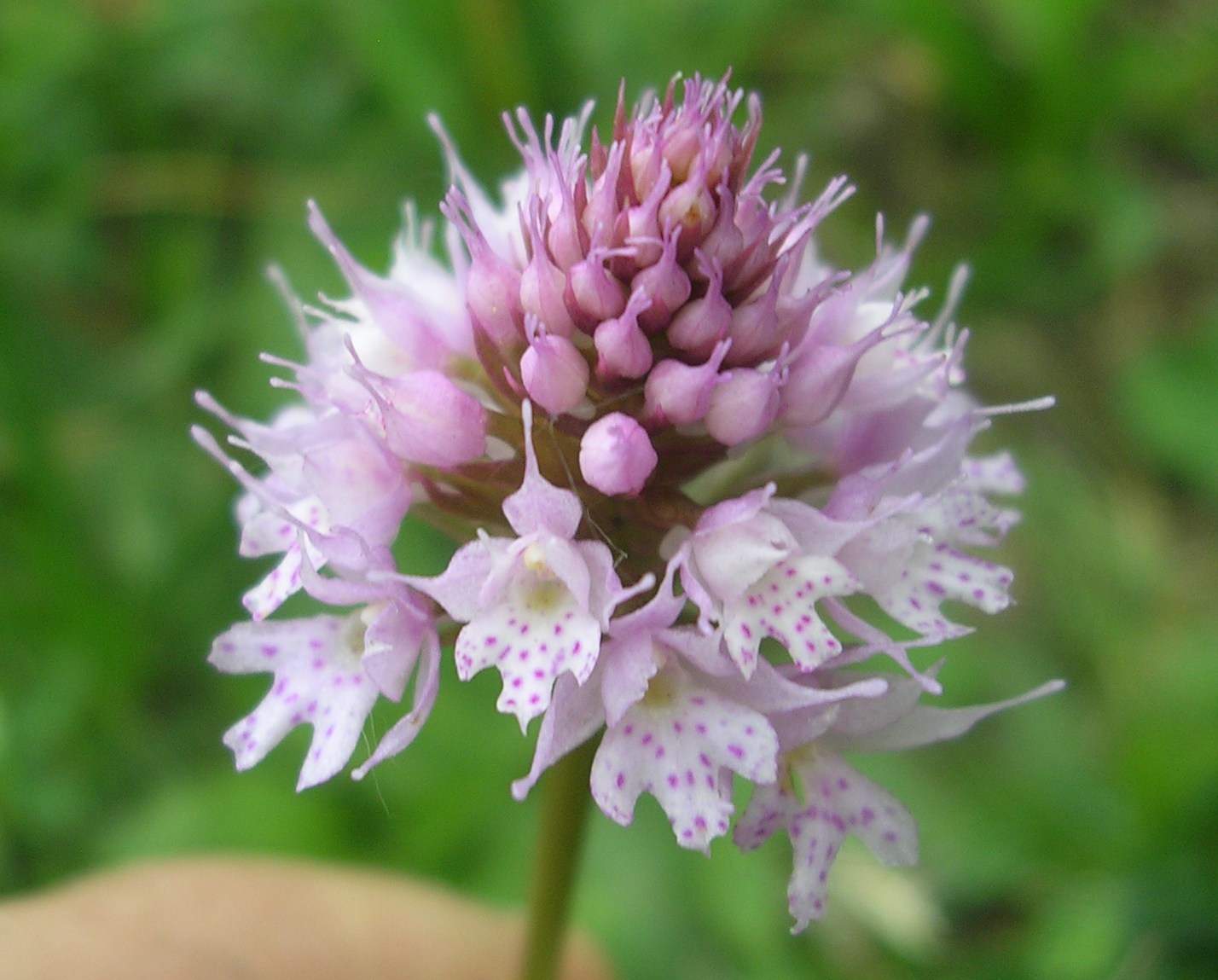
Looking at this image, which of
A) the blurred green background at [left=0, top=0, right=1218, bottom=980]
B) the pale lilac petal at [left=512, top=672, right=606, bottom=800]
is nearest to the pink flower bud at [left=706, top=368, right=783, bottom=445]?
the pale lilac petal at [left=512, top=672, right=606, bottom=800]

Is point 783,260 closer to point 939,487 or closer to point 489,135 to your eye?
point 939,487

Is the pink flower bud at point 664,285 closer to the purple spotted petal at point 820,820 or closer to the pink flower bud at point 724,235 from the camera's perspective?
the pink flower bud at point 724,235

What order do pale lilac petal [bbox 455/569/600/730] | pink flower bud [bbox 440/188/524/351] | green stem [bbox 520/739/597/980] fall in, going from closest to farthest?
pale lilac petal [bbox 455/569/600/730], pink flower bud [bbox 440/188/524/351], green stem [bbox 520/739/597/980]

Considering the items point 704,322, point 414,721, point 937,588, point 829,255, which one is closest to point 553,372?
point 704,322

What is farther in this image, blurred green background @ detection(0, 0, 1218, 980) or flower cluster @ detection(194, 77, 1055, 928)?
blurred green background @ detection(0, 0, 1218, 980)

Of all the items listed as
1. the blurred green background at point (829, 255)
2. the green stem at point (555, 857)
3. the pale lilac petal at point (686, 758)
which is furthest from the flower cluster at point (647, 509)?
the blurred green background at point (829, 255)

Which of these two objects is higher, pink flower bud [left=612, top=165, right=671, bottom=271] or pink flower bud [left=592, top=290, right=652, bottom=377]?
pink flower bud [left=612, top=165, right=671, bottom=271]

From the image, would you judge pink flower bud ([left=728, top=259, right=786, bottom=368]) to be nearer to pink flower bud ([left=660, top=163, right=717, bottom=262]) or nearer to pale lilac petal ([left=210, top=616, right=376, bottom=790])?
pink flower bud ([left=660, top=163, right=717, bottom=262])
